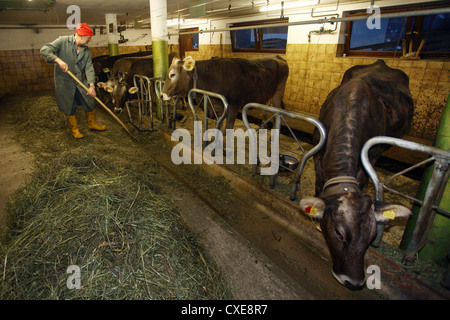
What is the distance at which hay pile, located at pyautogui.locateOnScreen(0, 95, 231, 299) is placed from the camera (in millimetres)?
1843

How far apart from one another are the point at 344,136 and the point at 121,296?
2.29 m

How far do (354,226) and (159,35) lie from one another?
615 cm

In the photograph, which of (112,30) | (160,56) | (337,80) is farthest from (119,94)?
(112,30)

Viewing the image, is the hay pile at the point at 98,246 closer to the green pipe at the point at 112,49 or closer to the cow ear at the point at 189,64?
the cow ear at the point at 189,64

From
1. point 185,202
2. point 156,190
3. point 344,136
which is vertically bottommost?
point 185,202

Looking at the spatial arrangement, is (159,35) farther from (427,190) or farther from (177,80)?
(427,190)

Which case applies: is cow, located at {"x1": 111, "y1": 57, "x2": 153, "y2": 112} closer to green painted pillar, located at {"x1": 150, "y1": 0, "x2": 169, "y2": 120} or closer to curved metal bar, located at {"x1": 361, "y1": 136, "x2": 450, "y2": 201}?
green painted pillar, located at {"x1": 150, "y1": 0, "x2": 169, "y2": 120}

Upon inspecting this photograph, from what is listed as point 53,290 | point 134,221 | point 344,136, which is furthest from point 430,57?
point 53,290

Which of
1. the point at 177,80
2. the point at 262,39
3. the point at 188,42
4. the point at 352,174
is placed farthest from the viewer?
the point at 188,42

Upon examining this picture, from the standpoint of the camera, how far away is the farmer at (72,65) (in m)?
4.63

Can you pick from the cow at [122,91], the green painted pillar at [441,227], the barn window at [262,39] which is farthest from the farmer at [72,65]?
the barn window at [262,39]

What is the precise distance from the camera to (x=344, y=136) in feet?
7.86

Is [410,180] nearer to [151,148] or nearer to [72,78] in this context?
[151,148]

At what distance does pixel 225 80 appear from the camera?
5285mm
